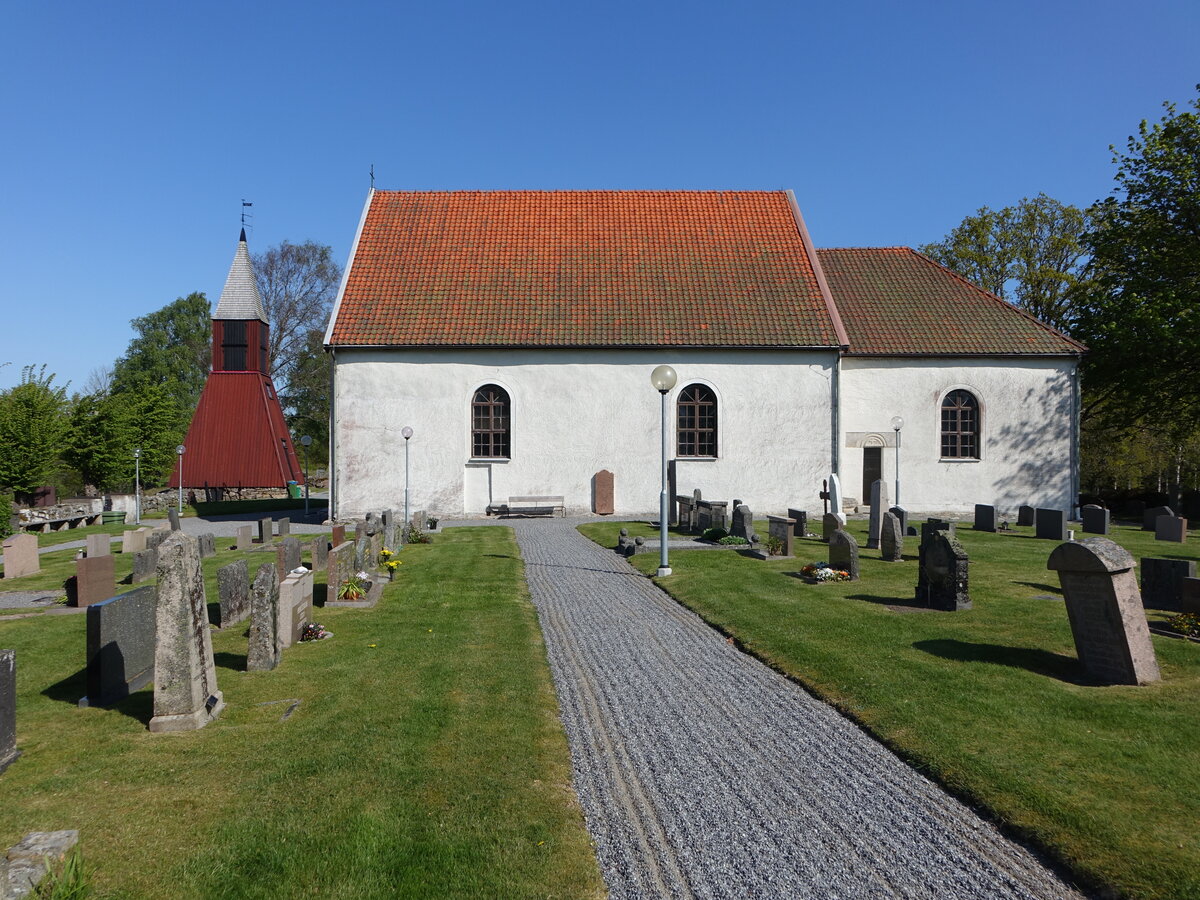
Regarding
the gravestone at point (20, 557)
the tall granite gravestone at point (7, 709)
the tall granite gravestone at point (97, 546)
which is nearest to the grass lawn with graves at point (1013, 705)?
the tall granite gravestone at point (7, 709)

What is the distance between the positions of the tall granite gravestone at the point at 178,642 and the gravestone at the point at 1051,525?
18831 millimetres

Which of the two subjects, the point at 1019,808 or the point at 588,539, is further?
the point at 588,539

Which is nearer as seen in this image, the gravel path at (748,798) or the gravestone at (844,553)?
the gravel path at (748,798)

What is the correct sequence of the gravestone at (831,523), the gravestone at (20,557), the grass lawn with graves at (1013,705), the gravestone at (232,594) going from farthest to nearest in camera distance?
the gravestone at (831,523) → the gravestone at (20,557) → the gravestone at (232,594) → the grass lawn with graves at (1013,705)

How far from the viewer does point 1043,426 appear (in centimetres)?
2498

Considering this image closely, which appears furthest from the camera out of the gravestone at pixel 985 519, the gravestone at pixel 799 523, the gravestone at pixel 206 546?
the gravestone at pixel 985 519

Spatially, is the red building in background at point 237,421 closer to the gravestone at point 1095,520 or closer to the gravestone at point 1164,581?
the gravestone at point 1095,520

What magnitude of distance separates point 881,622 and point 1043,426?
18.5 m

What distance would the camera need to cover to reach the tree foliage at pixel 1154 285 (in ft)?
79.6

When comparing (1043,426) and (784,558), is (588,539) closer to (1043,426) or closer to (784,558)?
(784,558)

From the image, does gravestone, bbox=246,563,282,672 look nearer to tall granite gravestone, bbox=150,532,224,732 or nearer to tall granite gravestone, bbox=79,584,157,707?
tall granite gravestone, bbox=79,584,157,707

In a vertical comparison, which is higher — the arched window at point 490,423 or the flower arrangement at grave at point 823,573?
the arched window at point 490,423

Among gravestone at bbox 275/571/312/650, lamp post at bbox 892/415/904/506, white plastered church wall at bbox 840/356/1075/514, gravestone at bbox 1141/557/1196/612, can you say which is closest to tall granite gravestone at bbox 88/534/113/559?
gravestone at bbox 275/571/312/650

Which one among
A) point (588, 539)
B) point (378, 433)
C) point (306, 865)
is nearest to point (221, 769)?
point (306, 865)
